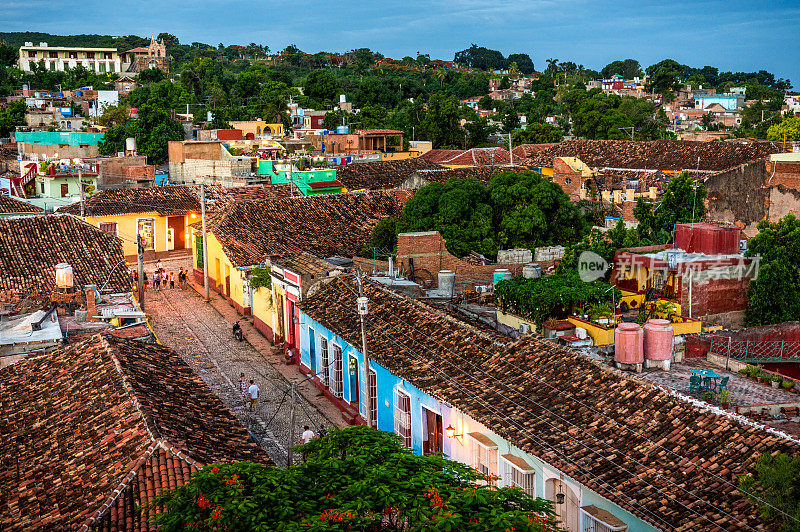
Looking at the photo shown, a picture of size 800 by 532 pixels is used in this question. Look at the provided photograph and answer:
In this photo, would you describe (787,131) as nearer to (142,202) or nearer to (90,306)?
(142,202)

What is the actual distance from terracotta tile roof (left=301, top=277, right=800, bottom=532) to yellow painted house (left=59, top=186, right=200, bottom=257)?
21413 millimetres

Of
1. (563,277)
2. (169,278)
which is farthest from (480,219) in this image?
(169,278)

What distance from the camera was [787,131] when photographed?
52781mm

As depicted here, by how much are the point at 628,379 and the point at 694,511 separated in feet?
9.63

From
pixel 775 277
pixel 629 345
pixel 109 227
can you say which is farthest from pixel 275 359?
pixel 109 227

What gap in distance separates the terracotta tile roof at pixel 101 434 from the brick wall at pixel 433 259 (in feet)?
29.5

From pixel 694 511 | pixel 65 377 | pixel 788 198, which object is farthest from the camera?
pixel 788 198

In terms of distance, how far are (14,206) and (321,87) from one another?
43968 mm

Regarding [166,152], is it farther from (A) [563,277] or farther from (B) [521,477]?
(B) [521,477]

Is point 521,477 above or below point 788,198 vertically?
below

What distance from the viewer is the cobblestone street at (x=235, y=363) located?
18047 millimetres

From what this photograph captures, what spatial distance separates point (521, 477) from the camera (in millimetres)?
11789

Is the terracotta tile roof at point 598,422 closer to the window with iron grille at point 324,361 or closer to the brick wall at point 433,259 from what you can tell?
the window with iron grille at point 324,361

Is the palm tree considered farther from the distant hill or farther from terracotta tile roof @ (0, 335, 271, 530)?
terracotta tile roof @ (0, 335, 271, 530)
